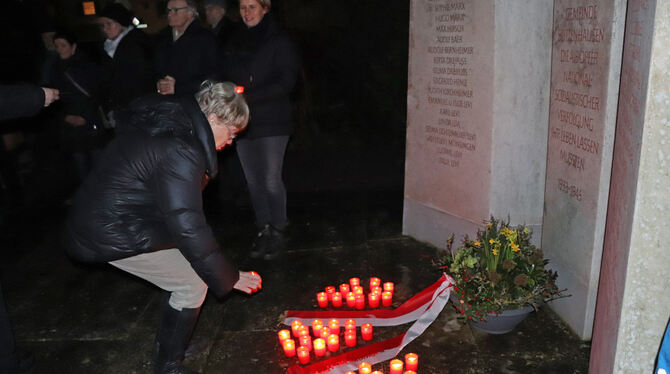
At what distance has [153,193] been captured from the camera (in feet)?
11.0

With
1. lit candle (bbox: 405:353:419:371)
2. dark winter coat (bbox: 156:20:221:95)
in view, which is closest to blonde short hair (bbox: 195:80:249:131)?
lit candle (bbox: 405:353:419:371)

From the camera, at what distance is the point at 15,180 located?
811cm

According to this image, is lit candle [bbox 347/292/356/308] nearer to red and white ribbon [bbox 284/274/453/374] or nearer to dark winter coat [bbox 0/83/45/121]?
red and white ribbon [bbox 284/274/453/374]

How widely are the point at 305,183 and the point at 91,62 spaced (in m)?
3.41

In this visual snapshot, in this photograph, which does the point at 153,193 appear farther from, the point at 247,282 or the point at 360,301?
the point at 360,301

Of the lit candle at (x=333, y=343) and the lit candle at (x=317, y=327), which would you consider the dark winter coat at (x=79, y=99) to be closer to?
the lit candle at (x=317, y=327)

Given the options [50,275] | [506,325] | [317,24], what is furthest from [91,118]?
[317,24]

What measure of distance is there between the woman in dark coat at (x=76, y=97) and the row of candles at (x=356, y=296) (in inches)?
136

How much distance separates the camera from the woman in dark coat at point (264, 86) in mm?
5348

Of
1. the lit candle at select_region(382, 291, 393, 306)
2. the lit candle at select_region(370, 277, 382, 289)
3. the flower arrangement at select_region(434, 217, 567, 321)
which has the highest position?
the flower arrangement at select_region(434, 217, 567, 321)

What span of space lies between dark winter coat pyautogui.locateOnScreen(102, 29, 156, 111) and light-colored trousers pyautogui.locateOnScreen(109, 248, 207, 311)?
2917 millimetres

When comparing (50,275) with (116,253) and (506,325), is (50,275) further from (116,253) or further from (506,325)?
(506,325)

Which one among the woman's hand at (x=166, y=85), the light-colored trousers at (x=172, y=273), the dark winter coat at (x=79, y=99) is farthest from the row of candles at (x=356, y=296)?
the dark winter coat at (x=79, y=99)

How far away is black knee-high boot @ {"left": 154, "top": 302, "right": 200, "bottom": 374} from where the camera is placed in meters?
3.75
